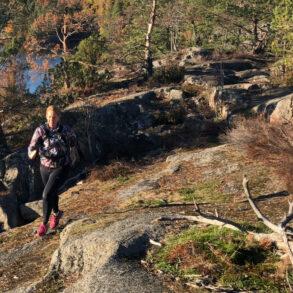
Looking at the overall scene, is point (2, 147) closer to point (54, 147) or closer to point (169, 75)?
point (54, 147)

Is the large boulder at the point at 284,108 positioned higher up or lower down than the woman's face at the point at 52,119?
lower down

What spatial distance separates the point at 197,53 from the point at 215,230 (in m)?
24.9

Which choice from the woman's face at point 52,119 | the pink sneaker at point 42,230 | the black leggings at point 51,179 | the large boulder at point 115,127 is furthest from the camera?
the large boulder at point 115,127

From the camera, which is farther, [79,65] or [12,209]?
[79,65]

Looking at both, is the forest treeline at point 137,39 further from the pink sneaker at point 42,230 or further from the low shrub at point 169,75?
the pink sneaker at point 42,230

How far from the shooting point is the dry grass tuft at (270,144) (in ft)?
23.6

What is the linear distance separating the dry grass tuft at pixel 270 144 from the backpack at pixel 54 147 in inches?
174

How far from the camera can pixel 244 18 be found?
28.9 meters

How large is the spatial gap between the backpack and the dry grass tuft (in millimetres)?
4423

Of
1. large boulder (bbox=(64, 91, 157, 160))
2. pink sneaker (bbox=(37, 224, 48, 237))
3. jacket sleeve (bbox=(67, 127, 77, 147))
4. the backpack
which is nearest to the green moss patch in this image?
the backpack

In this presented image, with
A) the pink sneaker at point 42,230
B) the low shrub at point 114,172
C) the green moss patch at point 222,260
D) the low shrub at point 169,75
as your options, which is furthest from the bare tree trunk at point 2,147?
the green moss patch at point 222,260

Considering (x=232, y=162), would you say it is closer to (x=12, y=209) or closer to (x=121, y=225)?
(x=121, y=225)

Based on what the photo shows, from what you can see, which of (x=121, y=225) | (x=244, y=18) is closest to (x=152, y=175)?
(x=121, y=225)

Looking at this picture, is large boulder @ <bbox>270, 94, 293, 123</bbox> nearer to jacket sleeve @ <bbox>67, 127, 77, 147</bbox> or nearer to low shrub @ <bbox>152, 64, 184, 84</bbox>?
low shrub @ <bbox>152, 64, 184, 84</bbox>
